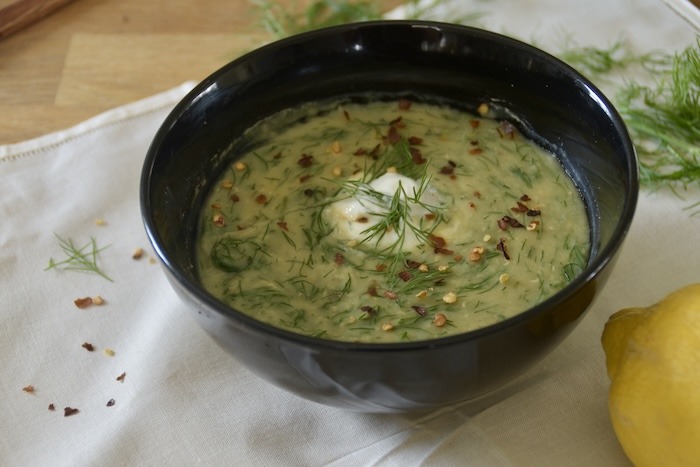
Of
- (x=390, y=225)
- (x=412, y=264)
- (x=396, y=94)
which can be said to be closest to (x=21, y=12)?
(x=396, y=94)

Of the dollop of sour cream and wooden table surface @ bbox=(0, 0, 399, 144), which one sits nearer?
the dollop of sour cream

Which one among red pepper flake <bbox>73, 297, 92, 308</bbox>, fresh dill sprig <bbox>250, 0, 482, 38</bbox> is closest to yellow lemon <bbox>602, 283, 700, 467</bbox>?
red pepper flake <bbox>73, 297, 92, 308</bbox>

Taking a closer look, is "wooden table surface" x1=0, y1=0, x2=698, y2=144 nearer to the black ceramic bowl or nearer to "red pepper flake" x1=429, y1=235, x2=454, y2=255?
the black ceramic bowl

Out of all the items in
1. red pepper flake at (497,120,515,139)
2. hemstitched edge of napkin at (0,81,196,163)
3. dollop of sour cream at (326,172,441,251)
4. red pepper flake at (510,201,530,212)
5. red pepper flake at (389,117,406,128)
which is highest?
hemstitched edge of napkin at (0,81,196,163)

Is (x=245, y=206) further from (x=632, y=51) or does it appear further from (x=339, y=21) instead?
(x=632, y=51)

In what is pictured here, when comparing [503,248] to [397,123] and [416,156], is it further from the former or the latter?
[397,123]

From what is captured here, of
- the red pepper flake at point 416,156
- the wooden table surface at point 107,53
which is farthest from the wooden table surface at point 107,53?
the red pepper flake at point 416,156
